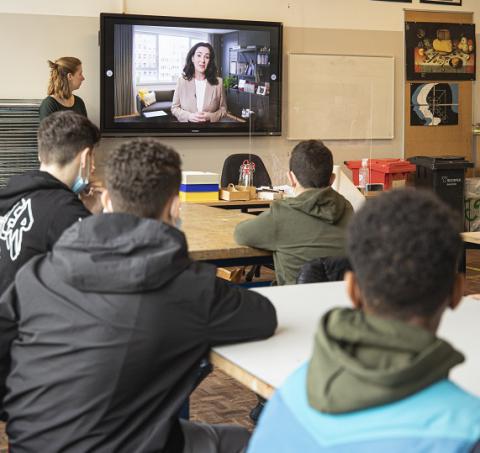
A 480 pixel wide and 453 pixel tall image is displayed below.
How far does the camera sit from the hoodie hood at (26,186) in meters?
2.60

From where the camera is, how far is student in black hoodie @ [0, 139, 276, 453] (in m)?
1.70

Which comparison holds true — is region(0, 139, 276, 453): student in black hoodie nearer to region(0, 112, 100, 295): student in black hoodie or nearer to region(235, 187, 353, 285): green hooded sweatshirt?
region(0, 112, 100, 295): student in black hoodie

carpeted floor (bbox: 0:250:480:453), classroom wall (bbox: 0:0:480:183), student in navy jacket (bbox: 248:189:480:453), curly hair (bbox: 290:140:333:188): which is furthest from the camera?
classroom wall (bbox: 0:0:480:183)

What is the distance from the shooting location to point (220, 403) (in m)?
3.89

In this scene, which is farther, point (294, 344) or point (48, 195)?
point (48, 195)

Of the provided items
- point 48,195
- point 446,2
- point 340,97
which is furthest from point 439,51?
point 48,195

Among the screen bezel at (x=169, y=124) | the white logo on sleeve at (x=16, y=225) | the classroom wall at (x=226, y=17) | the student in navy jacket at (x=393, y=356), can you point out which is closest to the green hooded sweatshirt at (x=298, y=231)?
the white logo on sleeve at (x=16, y=225)

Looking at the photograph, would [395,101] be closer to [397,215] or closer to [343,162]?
[343,162]

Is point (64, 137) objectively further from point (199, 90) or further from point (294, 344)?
point (199, 90)

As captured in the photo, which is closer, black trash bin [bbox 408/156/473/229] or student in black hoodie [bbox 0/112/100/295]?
student in black hoodie [bbox 0/112/100/295]

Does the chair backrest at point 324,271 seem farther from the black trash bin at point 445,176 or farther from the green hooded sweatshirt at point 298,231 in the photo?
the black trash bin at point 445,176

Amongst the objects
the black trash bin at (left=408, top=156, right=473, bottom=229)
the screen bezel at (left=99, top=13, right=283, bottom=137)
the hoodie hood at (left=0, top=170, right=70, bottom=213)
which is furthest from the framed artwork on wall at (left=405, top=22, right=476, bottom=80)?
the hoodie hood at (left=0, top=170, right=70, bottom=213)

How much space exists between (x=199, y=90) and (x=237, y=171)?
134 centimetres

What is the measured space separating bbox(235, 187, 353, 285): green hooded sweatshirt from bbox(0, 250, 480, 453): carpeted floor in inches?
31.1
